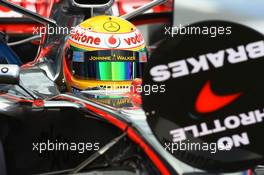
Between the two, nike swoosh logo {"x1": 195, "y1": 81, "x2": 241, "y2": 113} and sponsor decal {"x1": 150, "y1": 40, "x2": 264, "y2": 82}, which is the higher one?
sponsor decal {"x1": 150, "y1": 40, "x2": 264, "y2": 82}

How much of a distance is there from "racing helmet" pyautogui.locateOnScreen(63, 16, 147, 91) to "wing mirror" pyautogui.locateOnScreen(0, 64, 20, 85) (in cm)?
68

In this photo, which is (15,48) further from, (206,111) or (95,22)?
(206,111)

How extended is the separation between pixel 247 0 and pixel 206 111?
570cm

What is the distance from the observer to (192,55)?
170 centimetres

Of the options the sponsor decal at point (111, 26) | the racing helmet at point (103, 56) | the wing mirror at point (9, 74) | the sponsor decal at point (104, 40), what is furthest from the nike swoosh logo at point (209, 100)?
the sponsor decal at point (111, 26)

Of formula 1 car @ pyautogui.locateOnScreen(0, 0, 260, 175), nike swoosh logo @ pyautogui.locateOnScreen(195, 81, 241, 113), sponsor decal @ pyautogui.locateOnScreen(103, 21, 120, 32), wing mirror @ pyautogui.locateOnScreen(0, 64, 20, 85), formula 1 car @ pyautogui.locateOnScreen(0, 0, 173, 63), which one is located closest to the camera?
nike swoosh logo @ pyautogui.locateOnScreen(195, 81, 241, 113)

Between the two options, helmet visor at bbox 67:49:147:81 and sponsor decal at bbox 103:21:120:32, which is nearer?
helmet visor at bbox 67:49:147:81

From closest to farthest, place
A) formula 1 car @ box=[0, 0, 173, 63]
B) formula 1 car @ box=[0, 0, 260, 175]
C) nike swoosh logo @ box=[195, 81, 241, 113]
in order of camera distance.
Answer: nike swoosh logo @ box=[195, 81, 241, 113], formula 1 car @ box=[0, 0, 260, 175], formula 1 car @ box=[0, 0, 173, 63]

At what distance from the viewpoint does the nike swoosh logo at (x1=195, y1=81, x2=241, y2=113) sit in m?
1.69

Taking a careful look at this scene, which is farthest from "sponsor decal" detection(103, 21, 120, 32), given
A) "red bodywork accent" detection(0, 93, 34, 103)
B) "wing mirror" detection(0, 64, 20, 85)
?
"wing mirror" detection(0, 64, 20, 85)

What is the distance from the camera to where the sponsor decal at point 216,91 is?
1691 mm

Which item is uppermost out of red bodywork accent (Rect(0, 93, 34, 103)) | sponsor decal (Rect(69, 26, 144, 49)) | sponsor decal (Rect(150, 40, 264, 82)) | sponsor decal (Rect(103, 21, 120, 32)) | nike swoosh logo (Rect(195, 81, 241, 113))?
sponsor decal (Rect(150, 40, 264, 82))

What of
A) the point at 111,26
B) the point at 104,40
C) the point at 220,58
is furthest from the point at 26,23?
the point at 220,58

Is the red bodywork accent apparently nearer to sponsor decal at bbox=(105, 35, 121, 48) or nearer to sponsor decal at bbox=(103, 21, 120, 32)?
sponsor decal at bbox=(105, 35, 121, 48)
